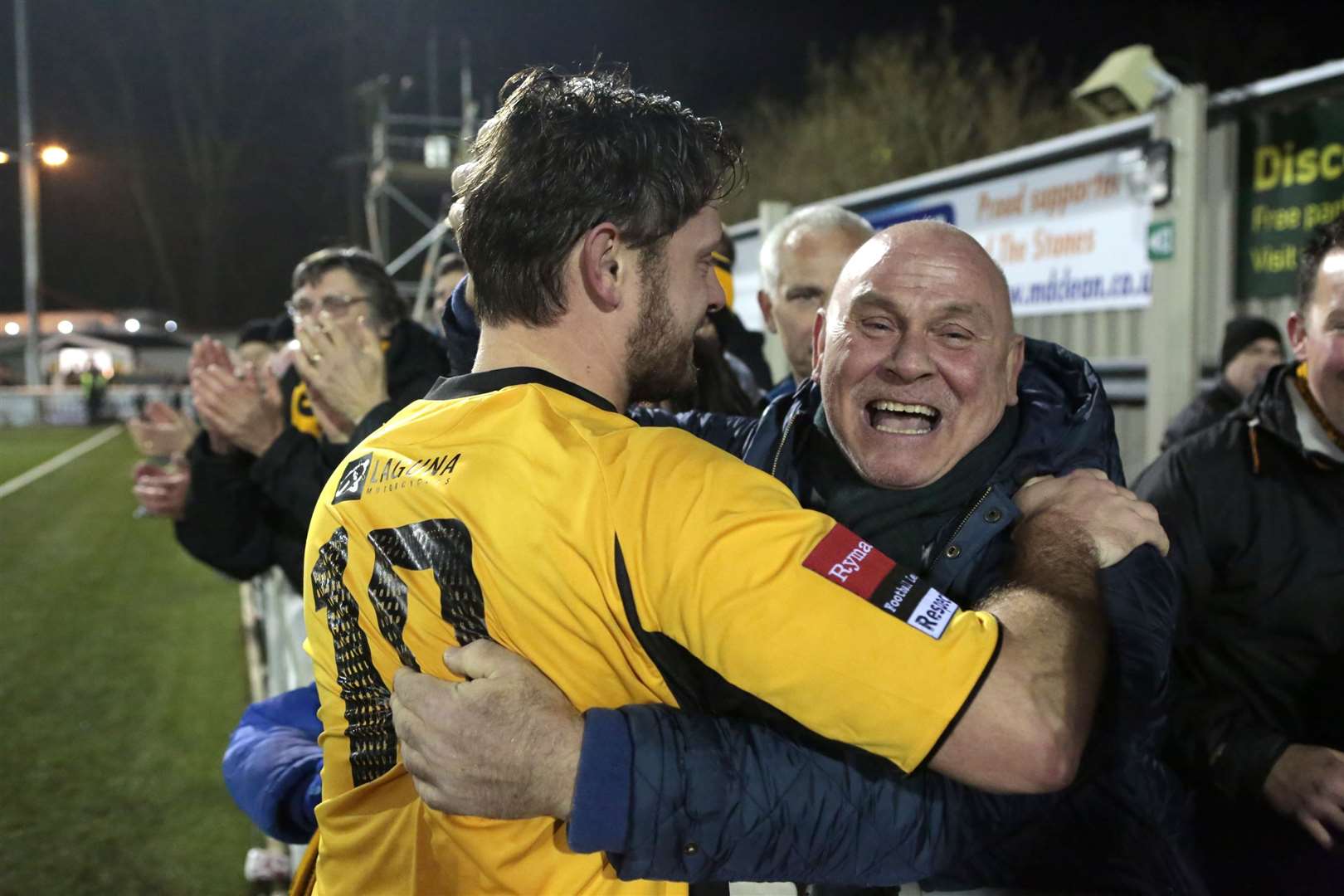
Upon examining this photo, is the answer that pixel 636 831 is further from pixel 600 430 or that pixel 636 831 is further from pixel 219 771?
pixel 219 771

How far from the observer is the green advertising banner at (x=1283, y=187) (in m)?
4.80

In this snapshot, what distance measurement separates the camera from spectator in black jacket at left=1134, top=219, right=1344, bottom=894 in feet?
6.88

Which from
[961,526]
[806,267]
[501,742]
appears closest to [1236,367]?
[806,267]

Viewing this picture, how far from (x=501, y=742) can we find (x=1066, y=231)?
5.50 m

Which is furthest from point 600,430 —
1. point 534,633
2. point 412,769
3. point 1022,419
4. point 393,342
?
point 393,342

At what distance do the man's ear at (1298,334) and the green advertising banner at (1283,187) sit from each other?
2776 mm

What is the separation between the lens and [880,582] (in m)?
1.27

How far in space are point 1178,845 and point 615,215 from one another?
1.37 m

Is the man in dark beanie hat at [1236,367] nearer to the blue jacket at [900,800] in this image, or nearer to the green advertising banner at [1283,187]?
the green advertising banner at [1283,187]

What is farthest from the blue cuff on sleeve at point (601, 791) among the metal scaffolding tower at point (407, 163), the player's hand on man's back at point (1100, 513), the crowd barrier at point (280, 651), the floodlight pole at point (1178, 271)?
the metal scaffolding tower at point (407, 163)

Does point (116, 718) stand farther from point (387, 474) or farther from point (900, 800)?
point (900, 800)

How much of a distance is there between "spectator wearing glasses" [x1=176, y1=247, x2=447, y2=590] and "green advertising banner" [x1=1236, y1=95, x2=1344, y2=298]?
396cm

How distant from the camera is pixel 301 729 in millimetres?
2195

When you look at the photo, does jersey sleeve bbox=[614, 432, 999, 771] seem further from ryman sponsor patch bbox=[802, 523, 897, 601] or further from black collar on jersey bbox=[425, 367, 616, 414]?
black collar on jersey bbox=[425, 367, 616, 414]
